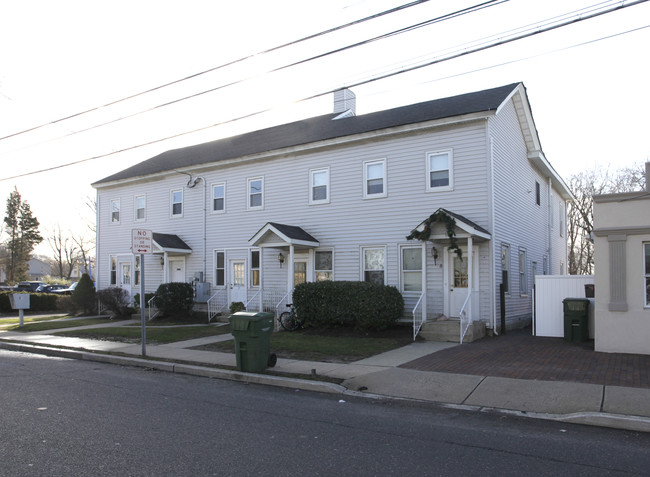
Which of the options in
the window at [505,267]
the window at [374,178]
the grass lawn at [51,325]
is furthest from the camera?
the grass lawn at [51,325]

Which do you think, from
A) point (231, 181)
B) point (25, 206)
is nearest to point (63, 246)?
point (25, 206)

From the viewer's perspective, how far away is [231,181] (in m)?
19.9

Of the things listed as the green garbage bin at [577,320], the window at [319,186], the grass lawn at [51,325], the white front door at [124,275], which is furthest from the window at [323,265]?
the white front door at [124,275]

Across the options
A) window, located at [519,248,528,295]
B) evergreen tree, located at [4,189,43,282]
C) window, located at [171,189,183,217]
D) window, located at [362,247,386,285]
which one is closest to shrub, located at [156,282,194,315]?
window, located at [171,189,183,217]

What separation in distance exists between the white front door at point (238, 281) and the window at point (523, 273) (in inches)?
389

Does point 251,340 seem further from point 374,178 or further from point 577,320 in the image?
point 374,178

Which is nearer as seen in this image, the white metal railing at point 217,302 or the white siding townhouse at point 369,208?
the white siding townhouse at point 369,208

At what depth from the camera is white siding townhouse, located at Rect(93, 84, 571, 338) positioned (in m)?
14.6

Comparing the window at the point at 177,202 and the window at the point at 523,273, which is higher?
the window at the point at 177,202

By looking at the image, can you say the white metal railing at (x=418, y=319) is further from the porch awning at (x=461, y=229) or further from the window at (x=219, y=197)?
the window at (x=219, y=197)

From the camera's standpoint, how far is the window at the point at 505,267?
15305 millimetres

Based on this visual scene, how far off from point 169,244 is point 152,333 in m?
5.75

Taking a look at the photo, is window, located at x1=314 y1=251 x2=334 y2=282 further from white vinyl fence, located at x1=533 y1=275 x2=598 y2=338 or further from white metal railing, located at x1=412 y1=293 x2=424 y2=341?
white vinyl fence, located at x1=533 y1=275 x2=598 y2=338

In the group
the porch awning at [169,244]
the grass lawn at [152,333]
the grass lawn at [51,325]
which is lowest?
the grass lawn at [51,325]
